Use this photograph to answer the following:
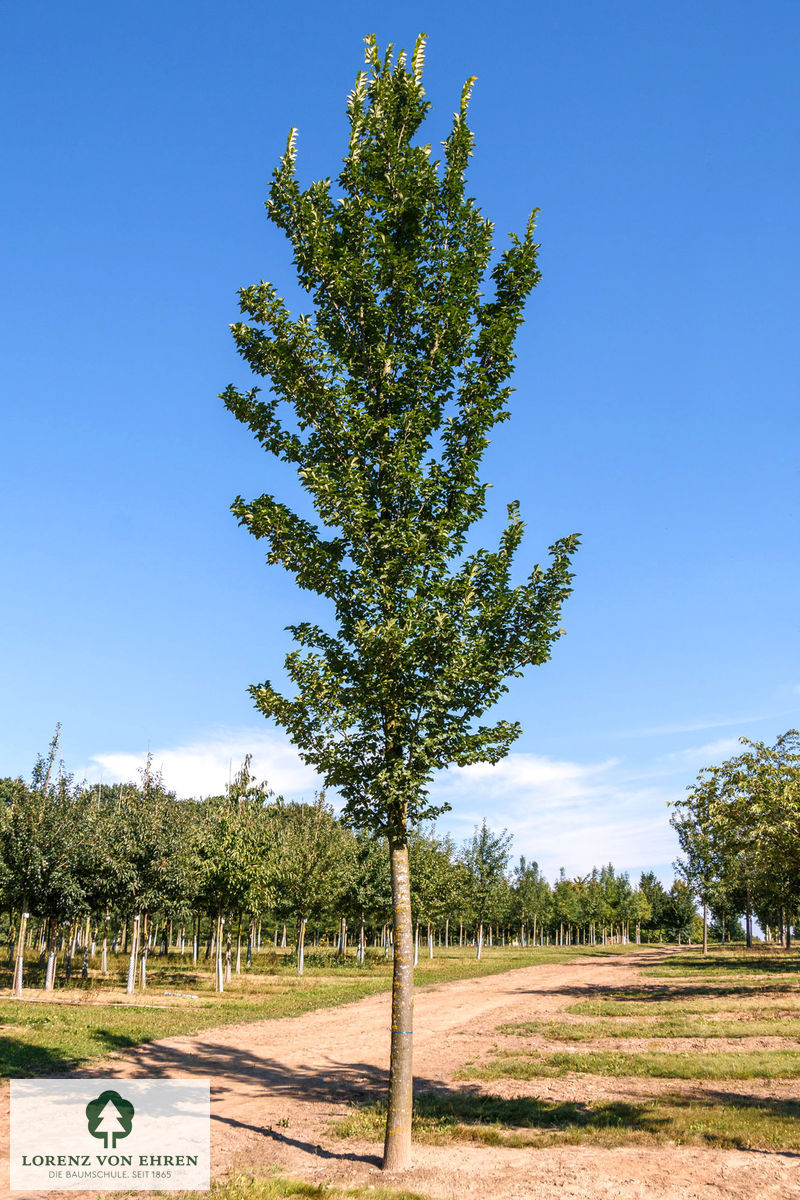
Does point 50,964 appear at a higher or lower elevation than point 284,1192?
lower

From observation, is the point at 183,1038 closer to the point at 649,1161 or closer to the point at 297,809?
the point at 649,1161

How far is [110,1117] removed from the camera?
11328mm

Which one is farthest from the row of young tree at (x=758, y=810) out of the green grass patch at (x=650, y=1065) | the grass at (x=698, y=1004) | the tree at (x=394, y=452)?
the tree at (x=394, y=452)

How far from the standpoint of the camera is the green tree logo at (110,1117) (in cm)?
1055

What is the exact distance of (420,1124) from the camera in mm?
11383

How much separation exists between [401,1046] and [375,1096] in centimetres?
536

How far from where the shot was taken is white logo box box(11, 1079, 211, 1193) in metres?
9.00

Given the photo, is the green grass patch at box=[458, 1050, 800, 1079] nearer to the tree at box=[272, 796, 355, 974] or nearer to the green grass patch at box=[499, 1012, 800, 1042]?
the green grass patch at box=[499, 1012, 800, 1042]

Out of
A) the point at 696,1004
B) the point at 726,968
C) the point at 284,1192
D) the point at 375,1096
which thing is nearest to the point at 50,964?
the point at 375,1096

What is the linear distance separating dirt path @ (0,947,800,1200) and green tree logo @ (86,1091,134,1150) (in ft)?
4.09

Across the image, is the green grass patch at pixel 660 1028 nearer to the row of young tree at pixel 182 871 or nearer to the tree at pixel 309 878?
the row of young tree at pixel 182 871

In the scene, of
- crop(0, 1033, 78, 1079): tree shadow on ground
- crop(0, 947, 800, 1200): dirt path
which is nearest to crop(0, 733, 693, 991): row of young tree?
crop(0, 947, 800, 1200): dirt path

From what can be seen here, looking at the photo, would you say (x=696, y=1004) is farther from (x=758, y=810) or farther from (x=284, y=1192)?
(x=284, y=1192)

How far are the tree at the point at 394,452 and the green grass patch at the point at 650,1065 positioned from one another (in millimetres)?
7330
